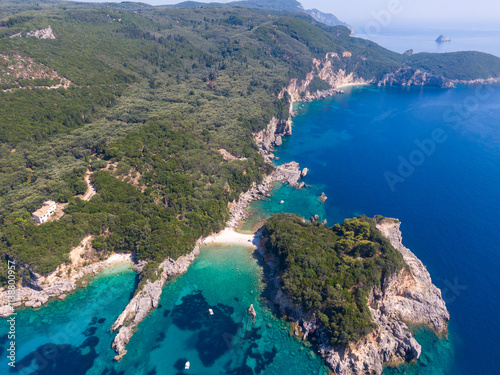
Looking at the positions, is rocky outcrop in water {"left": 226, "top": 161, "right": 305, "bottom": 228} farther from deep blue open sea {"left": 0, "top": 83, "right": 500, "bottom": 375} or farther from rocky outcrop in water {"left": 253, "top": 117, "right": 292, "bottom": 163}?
rocky outcrop in water {"left": 253, "top": 117, "right": 292, "bottom": 163}

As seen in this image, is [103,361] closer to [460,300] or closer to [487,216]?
[460,300]

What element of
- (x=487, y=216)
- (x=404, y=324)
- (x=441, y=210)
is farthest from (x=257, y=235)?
(x=487, y=216)

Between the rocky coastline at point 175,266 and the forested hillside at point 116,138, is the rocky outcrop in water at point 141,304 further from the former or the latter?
the forested hillside at point 116,138

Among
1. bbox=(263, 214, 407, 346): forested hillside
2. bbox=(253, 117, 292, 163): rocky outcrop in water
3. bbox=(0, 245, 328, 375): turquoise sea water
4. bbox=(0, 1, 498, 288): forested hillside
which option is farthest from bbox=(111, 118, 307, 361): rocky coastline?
bbox=(263, 214, 407, 346): forested hillside

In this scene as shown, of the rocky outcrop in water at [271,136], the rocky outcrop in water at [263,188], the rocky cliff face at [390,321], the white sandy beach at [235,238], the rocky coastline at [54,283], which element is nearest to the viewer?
the rocky cliff face at [390,321]

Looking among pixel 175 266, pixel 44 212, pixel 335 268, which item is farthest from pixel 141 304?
pixel 335 268

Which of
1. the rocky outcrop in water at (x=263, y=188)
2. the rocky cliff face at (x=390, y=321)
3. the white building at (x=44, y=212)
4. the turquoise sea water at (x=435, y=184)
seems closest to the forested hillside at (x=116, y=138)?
the white building at (x=44, y=212)

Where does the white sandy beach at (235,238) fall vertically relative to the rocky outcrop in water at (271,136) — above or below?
below
